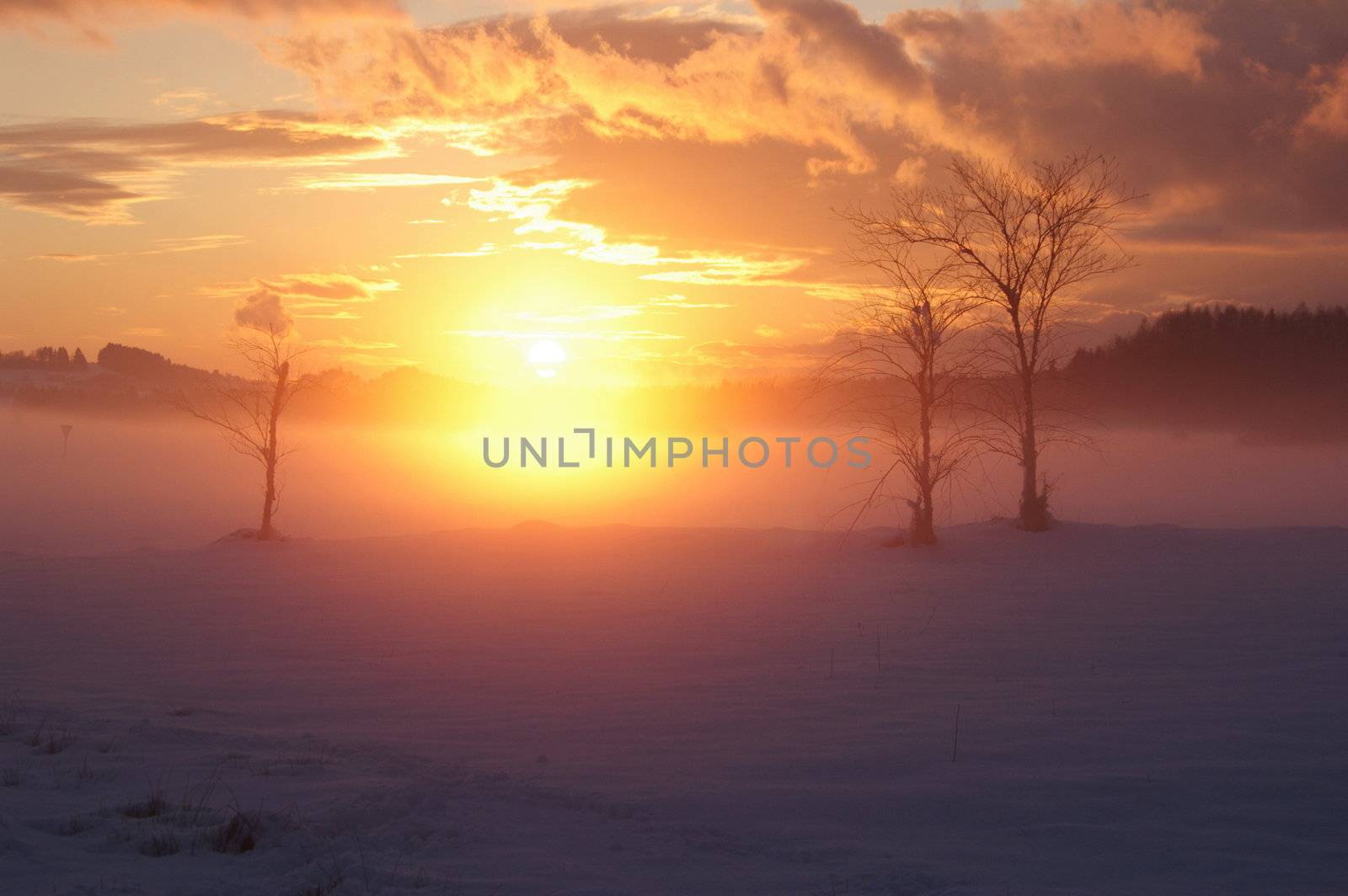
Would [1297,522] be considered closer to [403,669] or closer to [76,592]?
[403,669]

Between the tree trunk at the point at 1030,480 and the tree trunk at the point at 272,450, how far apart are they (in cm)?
1637

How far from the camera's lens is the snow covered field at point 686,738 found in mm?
5496

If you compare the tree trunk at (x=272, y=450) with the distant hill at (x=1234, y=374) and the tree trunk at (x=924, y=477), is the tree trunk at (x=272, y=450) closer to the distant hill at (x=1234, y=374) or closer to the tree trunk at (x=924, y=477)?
the tree trunk at (x=924, y=477)

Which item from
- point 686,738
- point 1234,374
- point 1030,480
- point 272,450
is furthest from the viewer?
point 1234,374

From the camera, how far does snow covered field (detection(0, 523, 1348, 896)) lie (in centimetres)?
550

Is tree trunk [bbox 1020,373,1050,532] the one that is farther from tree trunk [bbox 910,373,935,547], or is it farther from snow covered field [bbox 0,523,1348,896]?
snow covered field [bbox 0,523,1348,896]

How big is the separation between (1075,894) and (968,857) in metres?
0.65

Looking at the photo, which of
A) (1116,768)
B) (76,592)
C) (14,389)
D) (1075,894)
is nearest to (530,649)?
(1116,768)

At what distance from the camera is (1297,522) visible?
30734 millimetres

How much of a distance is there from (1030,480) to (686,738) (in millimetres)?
14744

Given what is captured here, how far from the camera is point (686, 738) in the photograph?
26.5 ft

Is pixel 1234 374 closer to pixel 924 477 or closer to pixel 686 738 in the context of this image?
pixel 924 477

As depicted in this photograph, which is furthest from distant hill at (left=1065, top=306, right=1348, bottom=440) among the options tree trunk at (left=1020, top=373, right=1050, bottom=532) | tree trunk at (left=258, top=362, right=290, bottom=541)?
tree trunk at (left=258, top=362, right=290, bottom=541)

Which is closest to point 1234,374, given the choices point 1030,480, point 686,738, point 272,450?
point 1030,480
